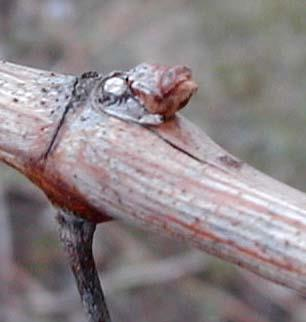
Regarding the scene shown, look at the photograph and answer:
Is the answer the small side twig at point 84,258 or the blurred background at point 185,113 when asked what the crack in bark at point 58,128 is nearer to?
the small side twig at point 84,258

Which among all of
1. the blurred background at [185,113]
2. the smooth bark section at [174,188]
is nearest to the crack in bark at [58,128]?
the smooth bark section at [174,188]

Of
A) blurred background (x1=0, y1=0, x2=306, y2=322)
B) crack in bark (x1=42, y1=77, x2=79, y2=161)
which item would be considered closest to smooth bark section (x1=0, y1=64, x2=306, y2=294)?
crack in bark (x1=42, y1=77, x2=79, y2=161)

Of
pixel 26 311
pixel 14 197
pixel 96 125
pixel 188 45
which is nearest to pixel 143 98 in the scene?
pixel 96 125

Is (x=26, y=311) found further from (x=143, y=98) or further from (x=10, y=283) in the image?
(x=143, y=98)

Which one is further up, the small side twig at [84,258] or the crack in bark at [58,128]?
the crack in bark at [58,128]

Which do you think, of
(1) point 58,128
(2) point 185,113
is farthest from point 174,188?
(2) point 185,113

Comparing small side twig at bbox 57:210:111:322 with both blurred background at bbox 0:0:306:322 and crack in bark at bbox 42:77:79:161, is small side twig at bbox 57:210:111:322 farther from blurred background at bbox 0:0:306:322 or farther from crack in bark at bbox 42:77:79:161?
blurred background at bbox 0:0:306:322
